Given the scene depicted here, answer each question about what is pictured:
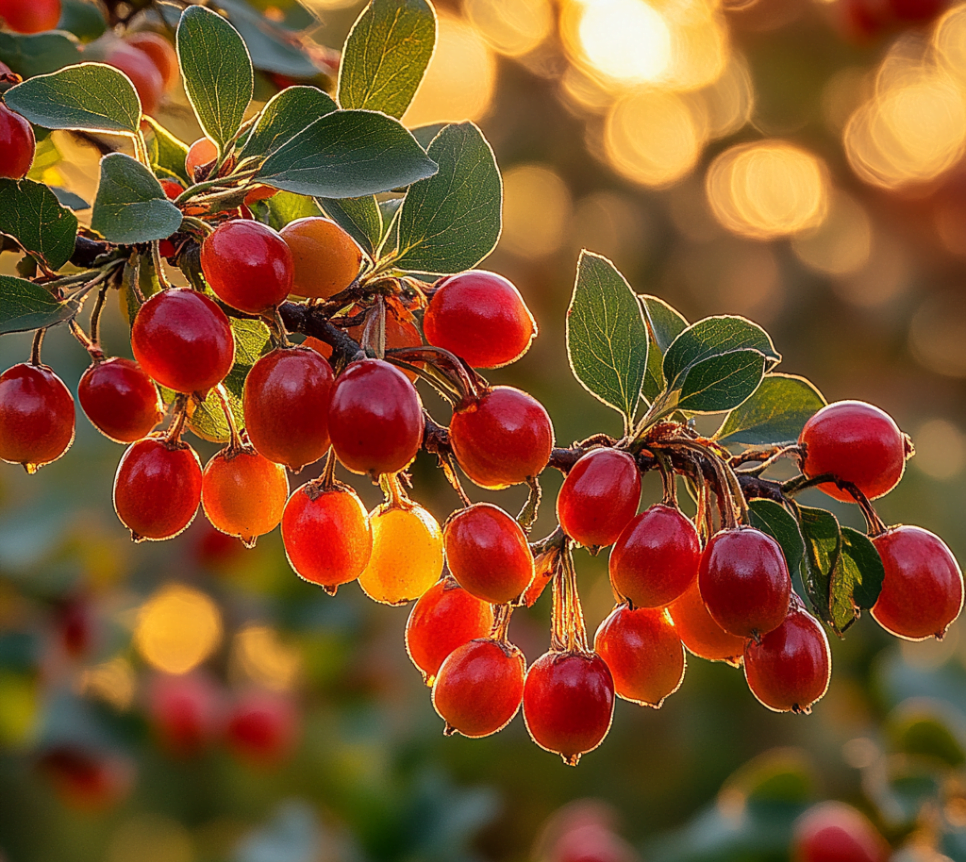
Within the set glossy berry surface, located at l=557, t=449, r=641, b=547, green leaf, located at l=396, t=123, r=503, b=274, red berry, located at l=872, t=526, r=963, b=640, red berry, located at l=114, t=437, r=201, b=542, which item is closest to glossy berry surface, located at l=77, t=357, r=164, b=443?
red berry, located at l=114, t=437, r=201, b=542

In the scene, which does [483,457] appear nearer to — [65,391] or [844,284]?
[65,391]

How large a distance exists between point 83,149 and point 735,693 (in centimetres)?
509

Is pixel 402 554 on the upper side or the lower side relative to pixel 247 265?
lower

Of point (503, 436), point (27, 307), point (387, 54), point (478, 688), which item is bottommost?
point (478, 688)

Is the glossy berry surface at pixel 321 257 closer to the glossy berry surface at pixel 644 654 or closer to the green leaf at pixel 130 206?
the green leaf at pixel 130 206

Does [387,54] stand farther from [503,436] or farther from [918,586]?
[918,586]

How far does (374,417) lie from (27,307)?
0.95 feet

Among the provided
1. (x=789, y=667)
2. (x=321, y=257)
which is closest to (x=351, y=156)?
(x=321, y=257)

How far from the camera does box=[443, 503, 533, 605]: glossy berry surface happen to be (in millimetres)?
773

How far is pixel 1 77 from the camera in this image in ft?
2.75

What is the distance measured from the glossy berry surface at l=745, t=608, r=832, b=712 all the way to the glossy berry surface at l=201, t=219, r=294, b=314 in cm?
47

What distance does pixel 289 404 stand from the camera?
2.27 ft

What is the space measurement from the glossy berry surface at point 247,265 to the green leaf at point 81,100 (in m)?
0.13

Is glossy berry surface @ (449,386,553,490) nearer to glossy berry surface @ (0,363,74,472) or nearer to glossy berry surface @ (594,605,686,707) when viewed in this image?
glossy berry surface @ (594,605,686,707)
